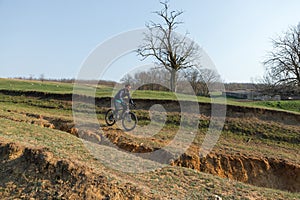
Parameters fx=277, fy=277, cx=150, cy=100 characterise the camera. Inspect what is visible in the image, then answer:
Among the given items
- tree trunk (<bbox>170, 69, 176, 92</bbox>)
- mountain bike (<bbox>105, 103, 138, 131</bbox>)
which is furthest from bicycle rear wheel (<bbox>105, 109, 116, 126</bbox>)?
tree trunk (<bbox>170, 69, 176, 92</bbox>)

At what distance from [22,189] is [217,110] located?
51.1 feet

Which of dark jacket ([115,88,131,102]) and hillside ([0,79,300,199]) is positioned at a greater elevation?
dark jacket ([115,88,131,102])

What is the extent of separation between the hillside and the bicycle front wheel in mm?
396

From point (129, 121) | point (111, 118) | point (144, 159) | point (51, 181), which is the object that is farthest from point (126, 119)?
point (51, 181)

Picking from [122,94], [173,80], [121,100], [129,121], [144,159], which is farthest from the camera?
[173,80]

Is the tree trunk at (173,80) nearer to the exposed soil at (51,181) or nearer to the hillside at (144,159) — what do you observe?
the hillside at (144,159)

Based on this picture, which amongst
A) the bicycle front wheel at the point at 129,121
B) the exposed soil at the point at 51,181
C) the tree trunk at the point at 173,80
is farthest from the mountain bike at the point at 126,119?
the tree trunk at the point at 173,80

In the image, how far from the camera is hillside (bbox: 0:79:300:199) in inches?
240

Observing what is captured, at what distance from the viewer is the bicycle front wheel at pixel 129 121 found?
536 inches

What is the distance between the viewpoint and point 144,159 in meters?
9.42

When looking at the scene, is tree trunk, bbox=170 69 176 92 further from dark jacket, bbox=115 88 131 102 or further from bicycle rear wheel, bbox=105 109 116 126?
dark jacket, bbox=115 88 131 102

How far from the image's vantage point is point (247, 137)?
1620 cm

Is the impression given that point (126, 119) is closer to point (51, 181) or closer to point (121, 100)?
point (121, 100)

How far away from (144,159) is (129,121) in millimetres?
4510
